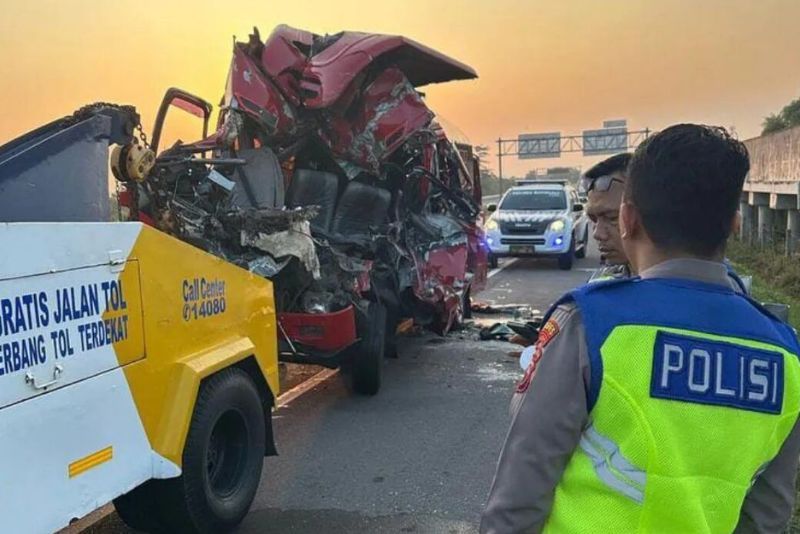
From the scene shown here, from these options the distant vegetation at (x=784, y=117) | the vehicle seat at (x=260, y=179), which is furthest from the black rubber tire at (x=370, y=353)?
the distant vegetation at (x=784, y=117)

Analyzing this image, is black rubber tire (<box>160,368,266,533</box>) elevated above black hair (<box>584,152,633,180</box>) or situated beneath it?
situated beneath

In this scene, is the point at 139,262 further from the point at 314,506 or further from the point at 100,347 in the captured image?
the point at 314,506

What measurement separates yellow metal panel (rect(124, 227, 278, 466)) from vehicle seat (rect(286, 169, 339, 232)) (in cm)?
285

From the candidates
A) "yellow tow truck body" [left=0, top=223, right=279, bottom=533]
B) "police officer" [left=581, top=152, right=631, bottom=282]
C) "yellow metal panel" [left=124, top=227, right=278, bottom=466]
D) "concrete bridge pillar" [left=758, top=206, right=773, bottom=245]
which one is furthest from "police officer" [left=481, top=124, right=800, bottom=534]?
"concrete bridge pillar" [left=758, top=206, right=773, bottom=245]

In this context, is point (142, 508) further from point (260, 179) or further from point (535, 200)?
point (535, 200)

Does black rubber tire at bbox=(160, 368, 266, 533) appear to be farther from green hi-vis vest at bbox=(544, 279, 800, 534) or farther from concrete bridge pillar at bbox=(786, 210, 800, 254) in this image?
concrete bridge pillar at bbox=(786, 210, 800, 254)

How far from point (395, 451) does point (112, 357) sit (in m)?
2.79

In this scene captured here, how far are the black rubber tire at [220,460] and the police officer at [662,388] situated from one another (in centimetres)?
232

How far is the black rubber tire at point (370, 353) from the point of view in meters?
6.23

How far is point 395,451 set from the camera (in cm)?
523

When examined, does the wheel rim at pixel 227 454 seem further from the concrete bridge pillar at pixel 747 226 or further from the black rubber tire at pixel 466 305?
the concrete bridge pillar at pixel 747 226

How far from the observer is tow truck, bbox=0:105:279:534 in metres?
2.45

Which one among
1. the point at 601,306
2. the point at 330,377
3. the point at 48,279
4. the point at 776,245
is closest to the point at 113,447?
the point at 48,279

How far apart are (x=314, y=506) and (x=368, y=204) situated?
346 cm
